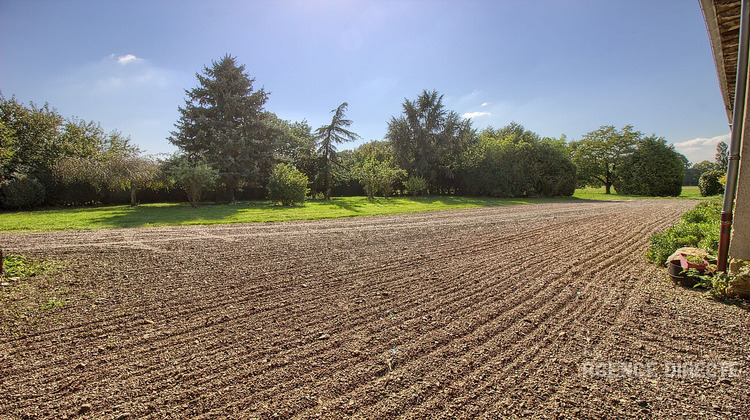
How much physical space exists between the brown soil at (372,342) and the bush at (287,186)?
1178 centimetres

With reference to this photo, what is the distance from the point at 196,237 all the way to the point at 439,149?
2180 centimetres

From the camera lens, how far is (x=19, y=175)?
1548 cm

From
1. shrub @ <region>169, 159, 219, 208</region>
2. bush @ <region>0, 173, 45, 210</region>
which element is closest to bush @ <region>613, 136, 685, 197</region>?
shrub @ <region>169, 159, 219, 208</region>

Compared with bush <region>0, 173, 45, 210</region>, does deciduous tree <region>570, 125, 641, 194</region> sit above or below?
above

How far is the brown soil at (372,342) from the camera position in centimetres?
200

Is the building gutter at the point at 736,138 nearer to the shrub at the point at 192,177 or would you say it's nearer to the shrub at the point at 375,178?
the shrub at the point at 192,177

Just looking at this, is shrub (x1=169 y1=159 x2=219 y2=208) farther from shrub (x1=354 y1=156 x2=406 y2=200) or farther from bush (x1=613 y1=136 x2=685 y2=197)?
bush (x1=613 y1=136 x2=685 y2=197)

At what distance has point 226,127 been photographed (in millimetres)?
18406

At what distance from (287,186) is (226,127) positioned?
5.36m

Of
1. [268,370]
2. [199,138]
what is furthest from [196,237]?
[199,138]

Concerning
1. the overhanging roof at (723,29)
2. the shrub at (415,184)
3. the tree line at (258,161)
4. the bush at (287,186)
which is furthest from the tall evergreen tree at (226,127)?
the overhanging roof at (723,29)

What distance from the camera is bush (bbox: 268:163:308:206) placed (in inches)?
672

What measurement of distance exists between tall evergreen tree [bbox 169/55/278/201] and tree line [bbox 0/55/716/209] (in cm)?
6

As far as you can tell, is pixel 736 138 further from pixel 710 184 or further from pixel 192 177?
pixel 710 184
